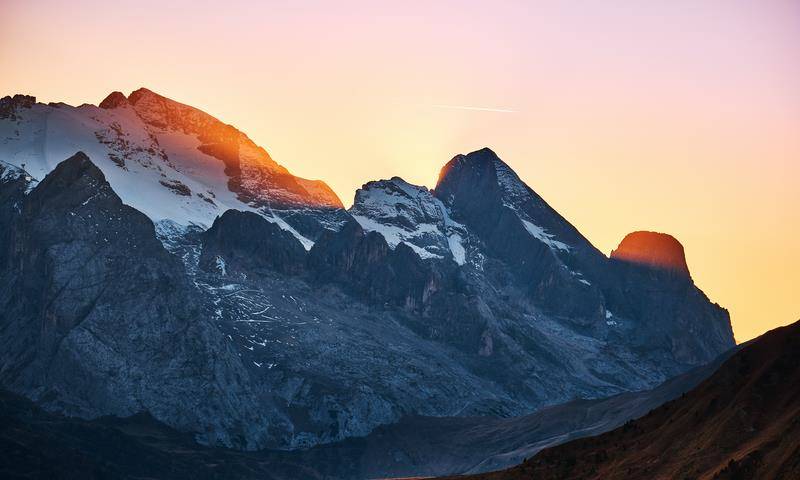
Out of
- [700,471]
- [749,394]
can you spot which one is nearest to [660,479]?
[700,471]

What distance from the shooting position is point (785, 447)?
368 feet

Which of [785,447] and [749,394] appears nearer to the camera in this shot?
[785,447]

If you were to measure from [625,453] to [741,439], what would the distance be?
50.8 feet

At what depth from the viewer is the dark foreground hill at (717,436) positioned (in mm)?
114688

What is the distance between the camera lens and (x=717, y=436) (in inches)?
4855

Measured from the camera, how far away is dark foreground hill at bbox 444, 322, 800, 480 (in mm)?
114688

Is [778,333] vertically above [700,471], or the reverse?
[778,333]

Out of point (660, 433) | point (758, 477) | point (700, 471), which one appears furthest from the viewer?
point (660, 433)

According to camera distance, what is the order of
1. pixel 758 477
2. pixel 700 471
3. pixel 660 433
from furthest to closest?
pixel 660 433 < pixel 700 471 < pixel 758 477

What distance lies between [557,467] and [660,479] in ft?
48.7

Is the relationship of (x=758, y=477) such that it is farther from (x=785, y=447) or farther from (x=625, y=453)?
(x=625, y=453)

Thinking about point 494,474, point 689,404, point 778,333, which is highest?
point 778,333

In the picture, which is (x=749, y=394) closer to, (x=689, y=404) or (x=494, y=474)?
(x=689, y=404)

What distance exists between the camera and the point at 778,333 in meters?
134
